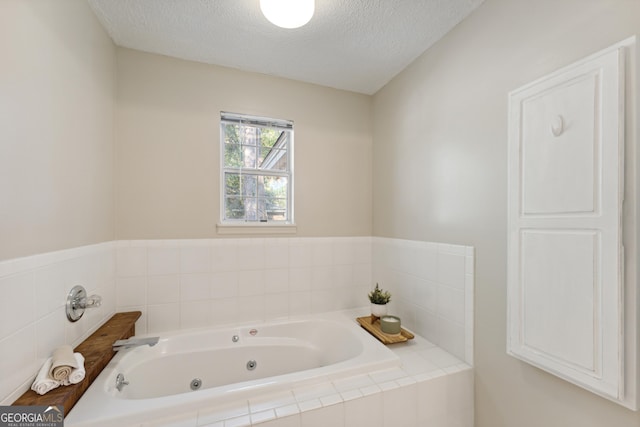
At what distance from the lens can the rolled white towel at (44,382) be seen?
106 centimetres

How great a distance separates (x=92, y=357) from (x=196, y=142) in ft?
4.91

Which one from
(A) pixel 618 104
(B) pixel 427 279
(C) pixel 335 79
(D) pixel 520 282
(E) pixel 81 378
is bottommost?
(E) pixel 81 378

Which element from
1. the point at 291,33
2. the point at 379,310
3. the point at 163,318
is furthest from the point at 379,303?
the point at 291,33

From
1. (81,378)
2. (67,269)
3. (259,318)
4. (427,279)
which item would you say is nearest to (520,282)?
(427,279)

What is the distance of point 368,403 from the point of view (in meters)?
1.30

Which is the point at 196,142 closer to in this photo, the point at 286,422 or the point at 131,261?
the point at 131,261

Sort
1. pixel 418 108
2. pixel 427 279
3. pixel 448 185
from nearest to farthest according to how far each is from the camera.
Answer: pixel 448 185 < pixel 427 279 < pixel 418 108

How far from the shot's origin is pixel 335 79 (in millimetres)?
2334

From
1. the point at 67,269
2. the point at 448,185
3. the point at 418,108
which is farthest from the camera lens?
the point at 418,108

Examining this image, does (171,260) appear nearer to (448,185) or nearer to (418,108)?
(448,185)

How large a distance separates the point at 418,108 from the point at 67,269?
7.78ft

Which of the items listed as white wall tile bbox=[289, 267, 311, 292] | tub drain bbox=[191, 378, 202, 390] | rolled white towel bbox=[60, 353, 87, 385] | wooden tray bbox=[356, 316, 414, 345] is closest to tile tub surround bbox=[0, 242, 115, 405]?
rolled white towel bbox=[60, 353, 87, 385]

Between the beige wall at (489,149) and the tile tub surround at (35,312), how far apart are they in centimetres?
210

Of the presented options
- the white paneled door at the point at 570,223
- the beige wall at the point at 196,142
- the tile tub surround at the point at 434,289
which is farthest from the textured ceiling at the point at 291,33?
the tile tub surround at the point at 434,289
